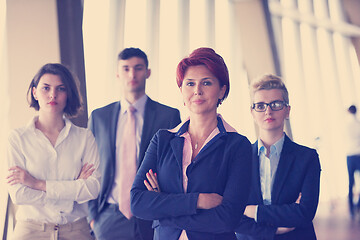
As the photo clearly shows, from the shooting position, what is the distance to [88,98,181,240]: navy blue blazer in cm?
254

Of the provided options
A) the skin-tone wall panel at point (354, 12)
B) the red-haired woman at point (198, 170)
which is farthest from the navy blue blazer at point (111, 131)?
the skin-tone wall panel at point (354, 12)

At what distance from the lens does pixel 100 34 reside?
2.85m

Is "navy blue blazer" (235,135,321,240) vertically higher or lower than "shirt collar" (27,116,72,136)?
lower

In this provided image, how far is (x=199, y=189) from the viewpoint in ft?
6.32

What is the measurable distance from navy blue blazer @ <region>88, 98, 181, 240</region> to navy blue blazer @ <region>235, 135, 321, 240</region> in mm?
648

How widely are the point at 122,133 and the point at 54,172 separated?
527 millimetres

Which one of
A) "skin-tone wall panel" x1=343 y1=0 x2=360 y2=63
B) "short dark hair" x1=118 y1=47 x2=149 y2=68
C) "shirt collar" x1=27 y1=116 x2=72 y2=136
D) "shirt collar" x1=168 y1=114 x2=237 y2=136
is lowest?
"shirt collar" x1=168 y1=114 x2=237 y2=136

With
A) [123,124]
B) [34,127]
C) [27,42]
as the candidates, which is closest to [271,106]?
[123,124]

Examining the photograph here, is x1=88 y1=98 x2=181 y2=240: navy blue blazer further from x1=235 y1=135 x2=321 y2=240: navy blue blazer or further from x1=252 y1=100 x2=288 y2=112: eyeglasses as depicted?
x1=235 y1=135 x2=321 y2=240: navy blue blazer

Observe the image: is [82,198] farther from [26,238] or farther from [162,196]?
[162,196]

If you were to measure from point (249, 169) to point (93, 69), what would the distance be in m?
1.46

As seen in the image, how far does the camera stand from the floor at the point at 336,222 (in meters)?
2.41

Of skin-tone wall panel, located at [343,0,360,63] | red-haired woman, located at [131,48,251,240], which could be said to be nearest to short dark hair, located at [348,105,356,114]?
skin-tone wall panel, located at [343,0,360,63]

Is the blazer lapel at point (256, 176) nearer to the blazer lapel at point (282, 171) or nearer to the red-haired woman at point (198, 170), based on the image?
the blazer lapel at point (282, 171)
